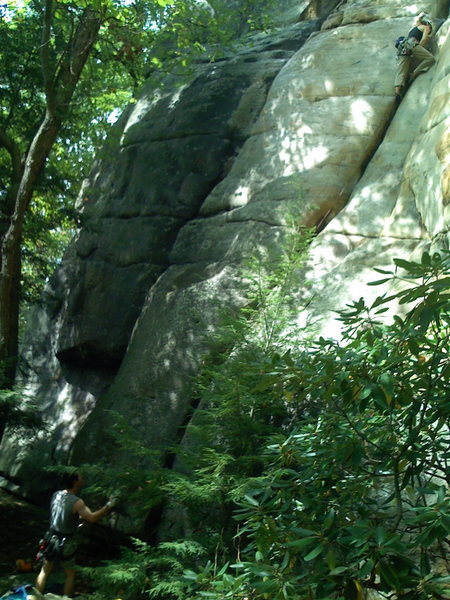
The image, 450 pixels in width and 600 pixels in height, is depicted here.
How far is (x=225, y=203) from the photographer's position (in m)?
Answer: 12.6

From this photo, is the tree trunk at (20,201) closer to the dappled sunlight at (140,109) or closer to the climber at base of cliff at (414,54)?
the dappled sunlight at (140,109)

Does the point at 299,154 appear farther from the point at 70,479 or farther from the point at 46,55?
the point at 70,479

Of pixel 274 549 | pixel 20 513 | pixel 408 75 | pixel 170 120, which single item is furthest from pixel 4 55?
pixel 274 549

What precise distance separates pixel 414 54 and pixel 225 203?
4.02 meters

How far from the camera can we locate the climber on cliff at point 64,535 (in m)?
7.98

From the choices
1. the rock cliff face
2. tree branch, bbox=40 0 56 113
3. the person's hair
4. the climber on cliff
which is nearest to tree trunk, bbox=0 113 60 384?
tree branch, bbox=40 0 56 113

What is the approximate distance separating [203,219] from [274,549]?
31.8 ft

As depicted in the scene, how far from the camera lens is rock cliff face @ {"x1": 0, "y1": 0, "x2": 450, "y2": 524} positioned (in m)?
10.2

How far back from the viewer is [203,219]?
1297 cm

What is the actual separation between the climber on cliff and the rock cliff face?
1.31 metres

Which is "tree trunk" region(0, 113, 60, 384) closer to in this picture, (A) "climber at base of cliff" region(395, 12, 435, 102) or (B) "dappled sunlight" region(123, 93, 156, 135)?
(B) "dappled sunlight" region(123, 93, 156, 135)

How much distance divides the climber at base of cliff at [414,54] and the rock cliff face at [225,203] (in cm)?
23

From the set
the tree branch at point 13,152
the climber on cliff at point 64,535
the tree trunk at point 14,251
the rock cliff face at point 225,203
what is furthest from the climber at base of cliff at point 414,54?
the climber on cliff at point 64,535

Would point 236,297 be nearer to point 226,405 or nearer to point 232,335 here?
point 232,335
